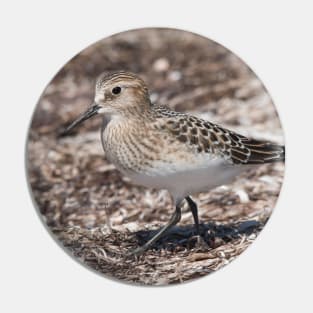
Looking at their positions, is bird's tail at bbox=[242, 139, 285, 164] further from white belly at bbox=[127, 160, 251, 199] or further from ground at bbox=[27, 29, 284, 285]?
ground at bbox=[27, 29, 284, 285]

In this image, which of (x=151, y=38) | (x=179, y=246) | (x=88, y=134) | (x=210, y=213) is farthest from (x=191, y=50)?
(x=179, y=246)

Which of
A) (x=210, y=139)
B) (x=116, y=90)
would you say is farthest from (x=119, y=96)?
(x=210, y=139)

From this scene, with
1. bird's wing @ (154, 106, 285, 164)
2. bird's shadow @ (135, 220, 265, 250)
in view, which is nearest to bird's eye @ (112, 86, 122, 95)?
bird's wing @ (154, 106, 285, 164)

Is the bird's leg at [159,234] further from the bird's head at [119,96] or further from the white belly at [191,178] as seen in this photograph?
the bird's head at [119,96]

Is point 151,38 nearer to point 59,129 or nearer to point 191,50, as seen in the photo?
point 191,50

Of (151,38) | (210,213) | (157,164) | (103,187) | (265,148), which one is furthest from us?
(151,38)

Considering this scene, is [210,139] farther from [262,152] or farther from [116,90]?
[116,90]

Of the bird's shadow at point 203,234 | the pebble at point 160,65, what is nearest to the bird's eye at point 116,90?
the bird's shadow at point 203,234
